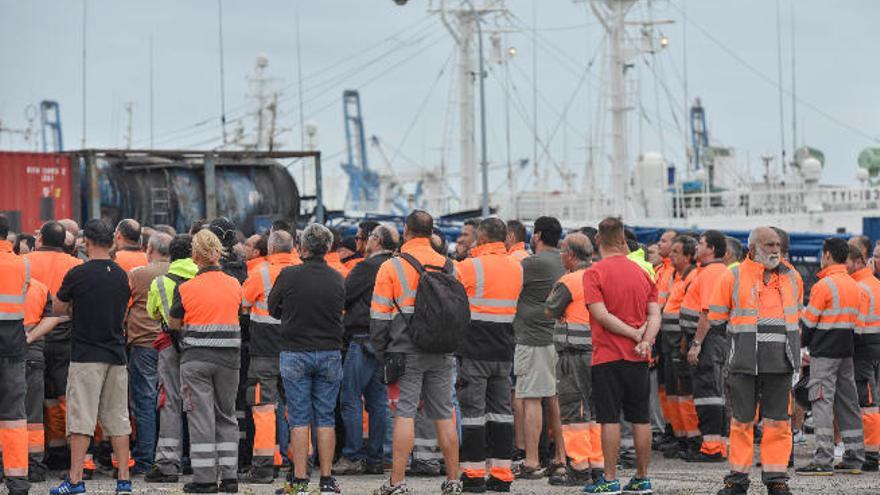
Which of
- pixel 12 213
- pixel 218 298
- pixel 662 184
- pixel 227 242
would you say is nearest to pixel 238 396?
pixel 227 242

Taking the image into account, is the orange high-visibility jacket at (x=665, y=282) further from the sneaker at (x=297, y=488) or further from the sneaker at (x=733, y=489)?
the sneaker at (x=297, y=488)

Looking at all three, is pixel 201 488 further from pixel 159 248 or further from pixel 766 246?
pixel 766 246

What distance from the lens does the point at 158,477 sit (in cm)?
1315

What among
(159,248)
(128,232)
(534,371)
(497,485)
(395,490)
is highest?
(128,232)

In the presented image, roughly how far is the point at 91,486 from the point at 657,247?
6.58 metres

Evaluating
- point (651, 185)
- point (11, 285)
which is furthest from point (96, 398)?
point (651, 185)

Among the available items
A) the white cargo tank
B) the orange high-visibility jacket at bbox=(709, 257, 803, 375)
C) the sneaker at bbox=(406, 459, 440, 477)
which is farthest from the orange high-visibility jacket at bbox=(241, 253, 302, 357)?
the white cargo tank

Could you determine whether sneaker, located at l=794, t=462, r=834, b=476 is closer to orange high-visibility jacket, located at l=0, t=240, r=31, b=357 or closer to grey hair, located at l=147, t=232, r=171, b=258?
grey hair, located at l=147, t=232, r=171, b=258

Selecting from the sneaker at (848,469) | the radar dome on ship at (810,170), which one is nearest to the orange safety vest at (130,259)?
the sneaker at (848,469)

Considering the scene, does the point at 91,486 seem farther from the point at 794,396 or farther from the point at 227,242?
the point at 794,396

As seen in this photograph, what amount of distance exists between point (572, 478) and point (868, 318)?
3.29 meters

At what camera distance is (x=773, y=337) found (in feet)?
38.2

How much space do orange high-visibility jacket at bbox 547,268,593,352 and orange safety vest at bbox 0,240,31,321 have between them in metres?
4.05

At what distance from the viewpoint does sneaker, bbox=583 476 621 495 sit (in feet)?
37.7
